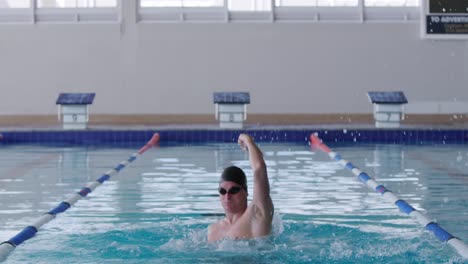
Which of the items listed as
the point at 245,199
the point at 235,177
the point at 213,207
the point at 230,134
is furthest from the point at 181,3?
the point at 235,177

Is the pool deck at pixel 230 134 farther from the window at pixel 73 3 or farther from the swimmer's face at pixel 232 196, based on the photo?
the swimmer's face at pixel 232 196

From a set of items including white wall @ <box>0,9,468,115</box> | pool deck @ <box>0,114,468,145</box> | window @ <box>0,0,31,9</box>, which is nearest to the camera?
pool deck @ <box>0,114,468,145</box>

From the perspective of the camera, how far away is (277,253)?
430 centimetres

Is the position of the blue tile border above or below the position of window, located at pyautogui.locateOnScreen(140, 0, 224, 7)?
below

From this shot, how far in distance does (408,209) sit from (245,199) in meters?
2.35

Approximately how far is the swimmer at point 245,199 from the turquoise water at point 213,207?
9 cm

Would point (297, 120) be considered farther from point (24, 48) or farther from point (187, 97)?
point (24, 48)

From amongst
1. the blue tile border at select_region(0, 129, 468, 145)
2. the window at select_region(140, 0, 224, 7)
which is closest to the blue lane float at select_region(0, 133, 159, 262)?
the blue tile border at select_region(0, 129, 468, 145)

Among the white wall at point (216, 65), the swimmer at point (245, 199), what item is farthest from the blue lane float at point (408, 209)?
the white wall at point (216, 65)

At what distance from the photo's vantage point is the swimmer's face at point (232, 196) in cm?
367

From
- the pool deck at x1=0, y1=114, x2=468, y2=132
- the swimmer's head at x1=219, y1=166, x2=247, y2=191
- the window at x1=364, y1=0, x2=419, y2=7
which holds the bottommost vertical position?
the pool deck at x1=0, y1=114, x2=468, y2=132

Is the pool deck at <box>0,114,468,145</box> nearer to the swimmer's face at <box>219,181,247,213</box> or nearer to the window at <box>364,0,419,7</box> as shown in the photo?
the window at <box>364,0,419,7</box>

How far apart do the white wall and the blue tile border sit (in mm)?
3615

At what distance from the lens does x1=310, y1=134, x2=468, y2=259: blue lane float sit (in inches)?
177
